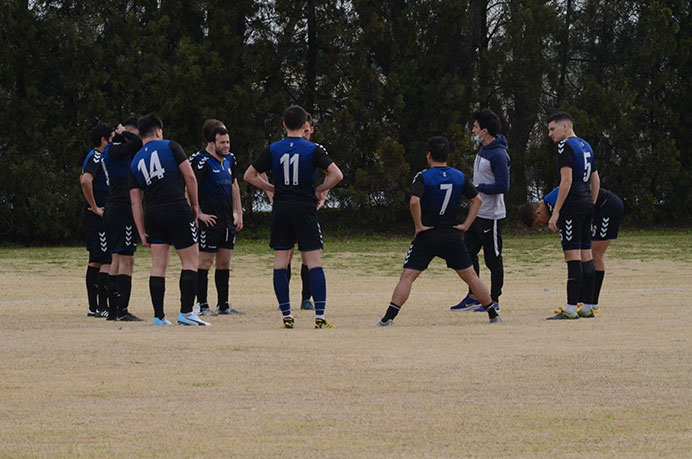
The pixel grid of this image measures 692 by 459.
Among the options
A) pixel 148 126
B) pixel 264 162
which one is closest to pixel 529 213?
pixel 264 162

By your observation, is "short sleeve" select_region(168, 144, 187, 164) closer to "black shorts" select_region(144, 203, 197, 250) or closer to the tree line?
"black shorts" select_region(144, 203, 197, 250)

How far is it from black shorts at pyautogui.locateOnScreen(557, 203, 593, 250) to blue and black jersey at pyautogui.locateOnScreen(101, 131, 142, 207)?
4.09 metres

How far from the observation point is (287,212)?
30.7 feet

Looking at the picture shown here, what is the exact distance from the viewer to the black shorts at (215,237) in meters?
11.0

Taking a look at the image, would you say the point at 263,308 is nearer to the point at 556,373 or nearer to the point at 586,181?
the point at 586,181

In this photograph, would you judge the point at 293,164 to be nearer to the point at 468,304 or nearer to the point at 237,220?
the point at 237,220

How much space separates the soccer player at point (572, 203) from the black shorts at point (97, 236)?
438 cm

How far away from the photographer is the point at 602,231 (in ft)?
35.4

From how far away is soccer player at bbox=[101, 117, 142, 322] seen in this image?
1044cm

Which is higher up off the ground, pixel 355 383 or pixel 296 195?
pixel 296 195

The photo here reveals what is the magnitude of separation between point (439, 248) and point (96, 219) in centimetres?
357

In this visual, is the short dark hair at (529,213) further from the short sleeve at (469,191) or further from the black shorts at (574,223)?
the short sleeve at (469,191)

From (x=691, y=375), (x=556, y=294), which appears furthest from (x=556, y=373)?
(x=556, y=294)

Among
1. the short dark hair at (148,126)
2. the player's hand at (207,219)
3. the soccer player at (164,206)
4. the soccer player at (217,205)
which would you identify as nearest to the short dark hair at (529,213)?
the soccer player at (217,205)
